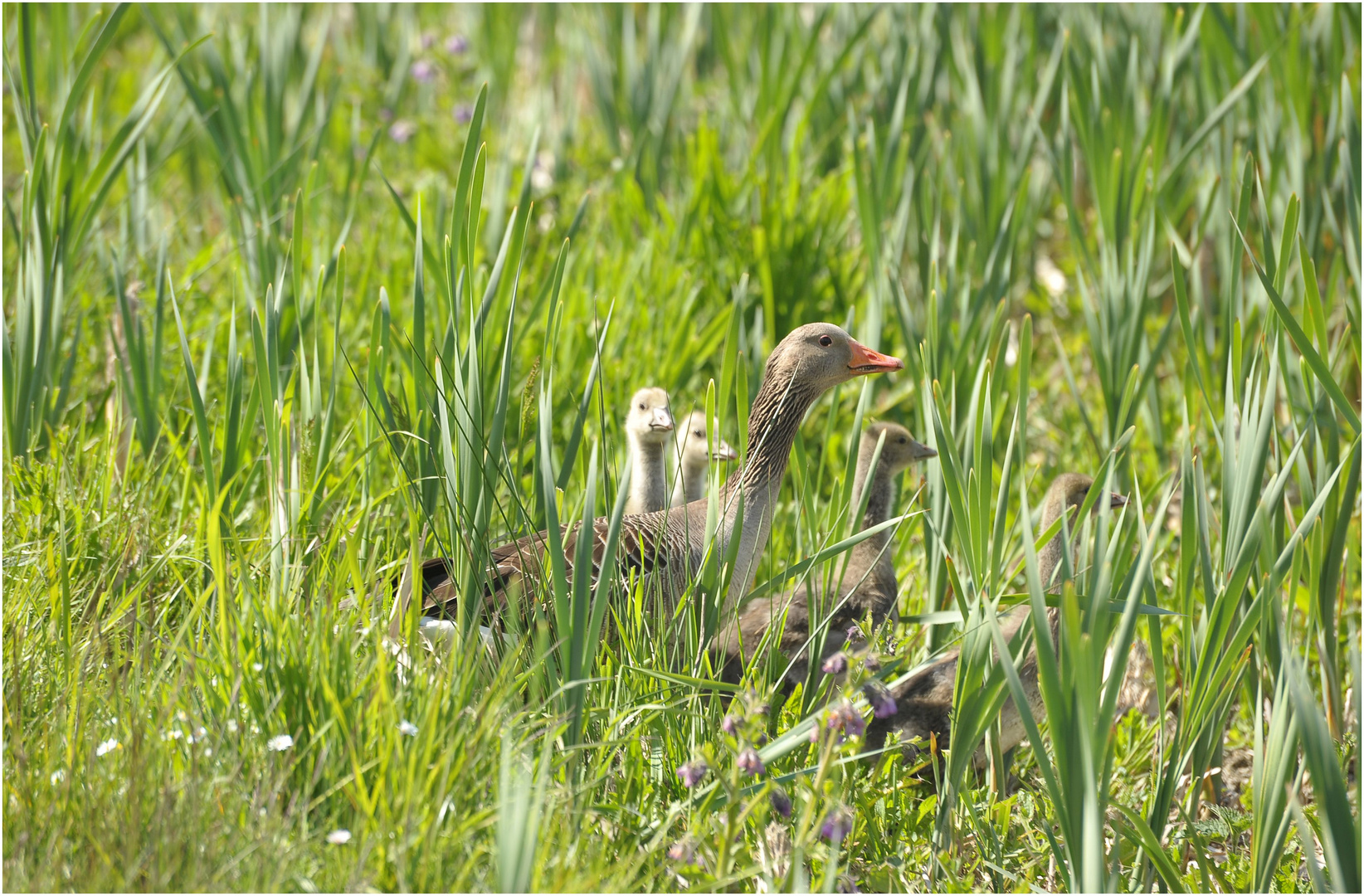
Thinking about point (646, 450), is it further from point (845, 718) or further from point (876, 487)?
point (845, 718)

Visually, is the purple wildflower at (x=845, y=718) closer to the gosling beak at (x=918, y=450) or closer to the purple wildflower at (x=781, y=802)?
the purple wildflower at (x=781, y=802)

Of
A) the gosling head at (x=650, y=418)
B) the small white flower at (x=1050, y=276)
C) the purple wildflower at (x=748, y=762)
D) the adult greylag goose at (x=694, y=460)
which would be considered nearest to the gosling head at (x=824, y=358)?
the gosling head at (x=650, y=418)

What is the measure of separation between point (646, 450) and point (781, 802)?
1.96m

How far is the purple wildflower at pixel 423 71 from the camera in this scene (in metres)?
6.23

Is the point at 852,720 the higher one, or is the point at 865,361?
the point at 865,361

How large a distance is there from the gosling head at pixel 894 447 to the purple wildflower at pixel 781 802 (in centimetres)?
169

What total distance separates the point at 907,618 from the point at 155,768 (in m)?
1.52

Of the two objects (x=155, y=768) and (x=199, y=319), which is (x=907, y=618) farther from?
(x=199, y=319)

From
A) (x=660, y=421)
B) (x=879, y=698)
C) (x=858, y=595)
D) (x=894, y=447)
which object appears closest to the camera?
(x=879, y=698)

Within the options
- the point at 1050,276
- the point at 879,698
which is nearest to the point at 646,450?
the point at 879,698

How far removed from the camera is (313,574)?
9.29 ft

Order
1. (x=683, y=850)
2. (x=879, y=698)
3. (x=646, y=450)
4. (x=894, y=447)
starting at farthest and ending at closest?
(x=646, y=450), (x=894, y=447), (x=879, y=698), (x=683, y=850)

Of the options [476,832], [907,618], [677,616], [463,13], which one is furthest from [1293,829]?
[463,13]

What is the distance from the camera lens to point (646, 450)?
3852 millimetres
